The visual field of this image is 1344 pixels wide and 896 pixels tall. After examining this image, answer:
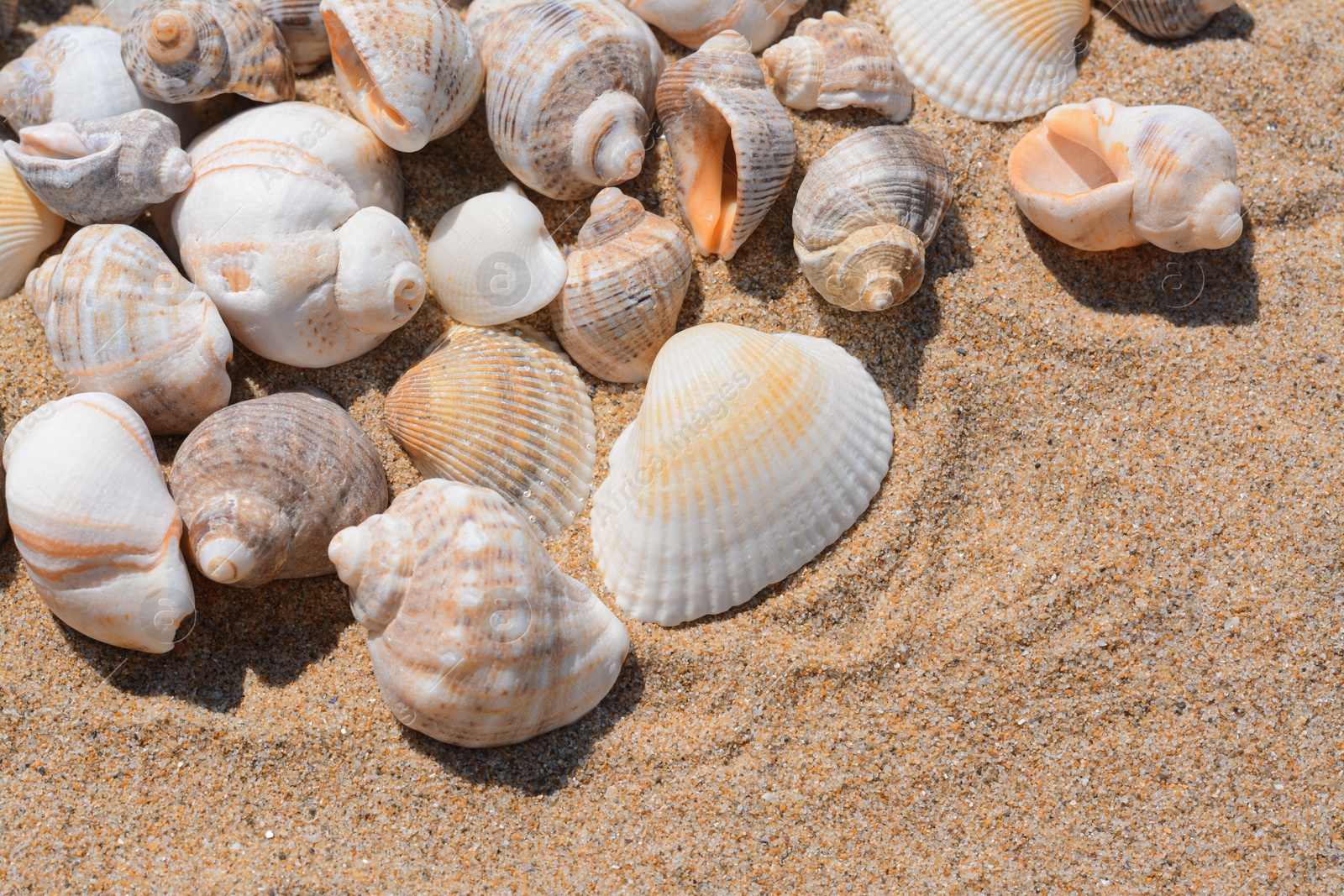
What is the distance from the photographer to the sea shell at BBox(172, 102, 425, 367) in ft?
9.34

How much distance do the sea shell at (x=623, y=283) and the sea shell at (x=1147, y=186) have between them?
4.13 ft

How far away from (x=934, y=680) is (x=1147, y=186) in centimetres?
176

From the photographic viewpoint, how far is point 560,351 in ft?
10.6

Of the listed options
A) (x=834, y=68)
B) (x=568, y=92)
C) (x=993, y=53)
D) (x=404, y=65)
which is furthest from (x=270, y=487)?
(x=993, y=53)

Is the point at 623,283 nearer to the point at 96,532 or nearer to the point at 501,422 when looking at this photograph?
the point at 501,422

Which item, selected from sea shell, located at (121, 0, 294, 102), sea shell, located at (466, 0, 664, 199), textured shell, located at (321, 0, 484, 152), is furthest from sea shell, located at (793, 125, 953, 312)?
sea shell, located at (121, 0, 294, 102)

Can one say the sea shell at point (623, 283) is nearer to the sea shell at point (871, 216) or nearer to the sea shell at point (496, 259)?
the sea shell at point (496, 259)

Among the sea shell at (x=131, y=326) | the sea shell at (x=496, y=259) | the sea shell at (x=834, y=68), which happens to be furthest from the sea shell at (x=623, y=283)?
the sea shell at (x=131, y=326)

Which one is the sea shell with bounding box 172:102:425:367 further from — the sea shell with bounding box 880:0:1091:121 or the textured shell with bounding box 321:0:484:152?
the sea shell with bounding box 880:0:1091:121

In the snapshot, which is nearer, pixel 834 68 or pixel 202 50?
pixel 202 50

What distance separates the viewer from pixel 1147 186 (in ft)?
9.45

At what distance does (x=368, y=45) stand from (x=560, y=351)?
1.19m

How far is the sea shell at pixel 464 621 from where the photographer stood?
A: 8.33 feet

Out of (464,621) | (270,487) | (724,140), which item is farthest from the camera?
(724,140)
